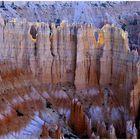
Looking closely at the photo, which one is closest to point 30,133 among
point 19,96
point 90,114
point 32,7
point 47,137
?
point 47,137

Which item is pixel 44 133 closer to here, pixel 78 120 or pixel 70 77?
pixel 78 120

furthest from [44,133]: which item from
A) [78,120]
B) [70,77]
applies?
[70,77]

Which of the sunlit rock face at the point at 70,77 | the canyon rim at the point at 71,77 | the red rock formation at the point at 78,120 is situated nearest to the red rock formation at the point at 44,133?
the canyon rim at the point at 71,77

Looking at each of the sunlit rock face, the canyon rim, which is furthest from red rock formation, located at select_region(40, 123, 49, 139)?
the sunlit rock face

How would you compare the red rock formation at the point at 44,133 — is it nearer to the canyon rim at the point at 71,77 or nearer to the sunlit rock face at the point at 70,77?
the canyon rim at the point at 71,77

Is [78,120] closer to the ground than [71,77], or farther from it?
closer to the ground

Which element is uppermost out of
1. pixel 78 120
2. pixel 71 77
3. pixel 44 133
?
pixel 71 77

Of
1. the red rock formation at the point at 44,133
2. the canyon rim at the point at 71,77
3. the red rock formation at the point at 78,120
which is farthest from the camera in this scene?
the canyon rim at the point at 71,77

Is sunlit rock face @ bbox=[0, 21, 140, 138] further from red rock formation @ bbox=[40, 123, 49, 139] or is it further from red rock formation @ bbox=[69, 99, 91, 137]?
red rock formation @ bbox=[40, 123, 49, 139]

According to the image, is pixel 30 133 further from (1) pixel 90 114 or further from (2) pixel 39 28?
(2) pixel 39 28
